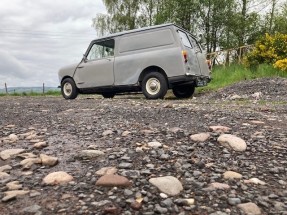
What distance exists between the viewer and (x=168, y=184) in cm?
233

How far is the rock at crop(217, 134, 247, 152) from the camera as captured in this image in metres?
3.14

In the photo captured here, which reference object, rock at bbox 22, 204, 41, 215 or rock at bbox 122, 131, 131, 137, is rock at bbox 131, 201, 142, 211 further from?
rock at bbox 122, 131, 131, 137

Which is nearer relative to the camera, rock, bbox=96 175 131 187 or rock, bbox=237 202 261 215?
rock, bbox=237 202 261 215

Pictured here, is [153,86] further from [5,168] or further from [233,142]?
[5,168]

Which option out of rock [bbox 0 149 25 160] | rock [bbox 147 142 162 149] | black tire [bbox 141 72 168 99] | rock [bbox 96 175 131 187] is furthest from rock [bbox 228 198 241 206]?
black tire [bbox 141 72 168 99]

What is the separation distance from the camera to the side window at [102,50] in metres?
10.1

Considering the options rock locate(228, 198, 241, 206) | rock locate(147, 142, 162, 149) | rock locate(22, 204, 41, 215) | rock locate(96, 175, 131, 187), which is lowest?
rock locate(228, 198, 241, 206)

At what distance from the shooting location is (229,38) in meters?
28.8

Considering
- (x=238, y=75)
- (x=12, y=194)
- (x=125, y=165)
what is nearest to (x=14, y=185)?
(x=12, y=194)

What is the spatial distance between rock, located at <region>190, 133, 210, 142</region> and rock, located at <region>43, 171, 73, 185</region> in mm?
1411

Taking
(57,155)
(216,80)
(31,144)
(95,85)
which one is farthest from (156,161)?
(216,80)

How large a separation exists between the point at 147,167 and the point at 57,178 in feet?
2.24

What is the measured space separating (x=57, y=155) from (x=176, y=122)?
1814mm

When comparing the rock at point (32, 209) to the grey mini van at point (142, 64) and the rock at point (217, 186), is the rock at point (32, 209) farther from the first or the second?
the grey mini van at point (142, 64)
